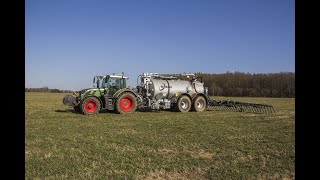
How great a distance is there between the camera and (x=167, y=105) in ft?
67.7

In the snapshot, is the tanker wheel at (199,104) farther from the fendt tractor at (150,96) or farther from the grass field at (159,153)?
the grass field at (159,153)

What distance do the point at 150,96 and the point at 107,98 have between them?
2.84 m

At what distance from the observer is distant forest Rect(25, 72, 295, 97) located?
184 ft

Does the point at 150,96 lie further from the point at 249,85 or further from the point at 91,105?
the point at 249,85

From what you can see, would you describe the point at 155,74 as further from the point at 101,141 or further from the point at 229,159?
the point at 229,159

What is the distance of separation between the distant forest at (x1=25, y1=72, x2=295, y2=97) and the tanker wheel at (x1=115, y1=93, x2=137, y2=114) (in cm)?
3798

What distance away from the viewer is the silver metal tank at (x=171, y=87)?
20.7m

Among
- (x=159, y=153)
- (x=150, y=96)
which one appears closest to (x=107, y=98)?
(x=150, y=96)

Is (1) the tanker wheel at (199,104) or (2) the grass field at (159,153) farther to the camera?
(1) the tanker wheel at (199,104)

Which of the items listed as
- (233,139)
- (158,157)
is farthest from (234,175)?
(233,139)

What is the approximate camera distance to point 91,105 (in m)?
18.7

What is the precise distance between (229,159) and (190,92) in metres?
14.3

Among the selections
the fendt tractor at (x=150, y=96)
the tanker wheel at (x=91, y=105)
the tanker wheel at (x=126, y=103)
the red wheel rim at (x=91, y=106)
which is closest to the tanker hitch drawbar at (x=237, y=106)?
the fendt tractor at (x=150, y=96)

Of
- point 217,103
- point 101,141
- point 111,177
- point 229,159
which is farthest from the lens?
point 217,103
